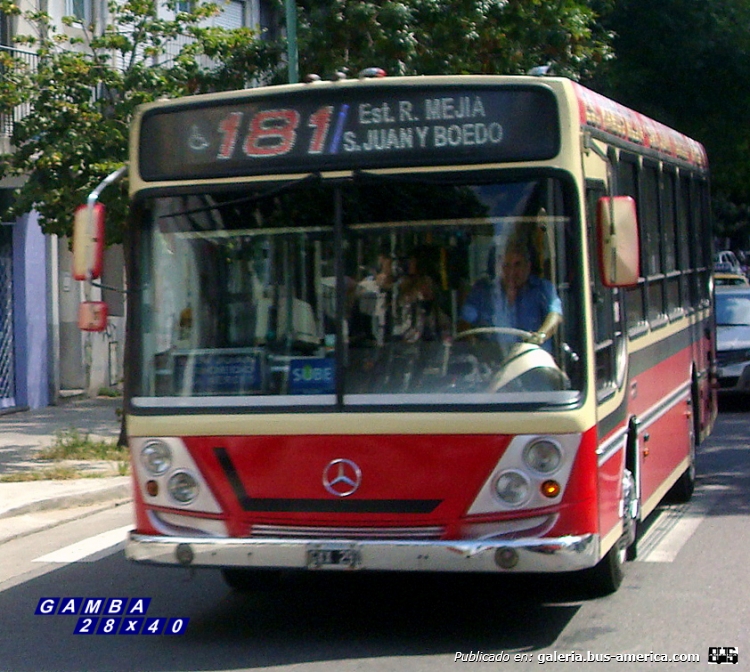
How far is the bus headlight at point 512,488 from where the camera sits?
6.31 m

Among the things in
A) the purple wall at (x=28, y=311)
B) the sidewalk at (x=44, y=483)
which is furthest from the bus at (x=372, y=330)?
the purple wall at (x=28, y=311)

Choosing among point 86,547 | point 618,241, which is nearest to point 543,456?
point 618,241

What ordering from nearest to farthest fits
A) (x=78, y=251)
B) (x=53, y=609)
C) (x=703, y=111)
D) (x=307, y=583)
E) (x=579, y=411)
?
(x=579, y=411), (x=78, y=251), (x=53, y=609), (x=307, y=583), (x=703, y=111)

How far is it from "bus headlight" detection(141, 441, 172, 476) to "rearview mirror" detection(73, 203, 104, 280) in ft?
2.89

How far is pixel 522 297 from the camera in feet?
21.1

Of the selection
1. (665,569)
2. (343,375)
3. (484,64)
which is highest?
(484,64)

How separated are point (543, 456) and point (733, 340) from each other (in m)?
12.7

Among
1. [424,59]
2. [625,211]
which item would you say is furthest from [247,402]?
[424,59]

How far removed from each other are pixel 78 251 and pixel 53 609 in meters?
2.19

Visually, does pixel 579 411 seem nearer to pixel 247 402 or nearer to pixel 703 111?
pixel 247 402

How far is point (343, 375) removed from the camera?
6.55m

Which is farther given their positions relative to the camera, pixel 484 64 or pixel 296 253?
pixel 484 64

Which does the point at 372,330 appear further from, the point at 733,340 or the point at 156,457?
the point at 733,340

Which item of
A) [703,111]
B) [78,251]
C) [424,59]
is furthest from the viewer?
[703,111]
